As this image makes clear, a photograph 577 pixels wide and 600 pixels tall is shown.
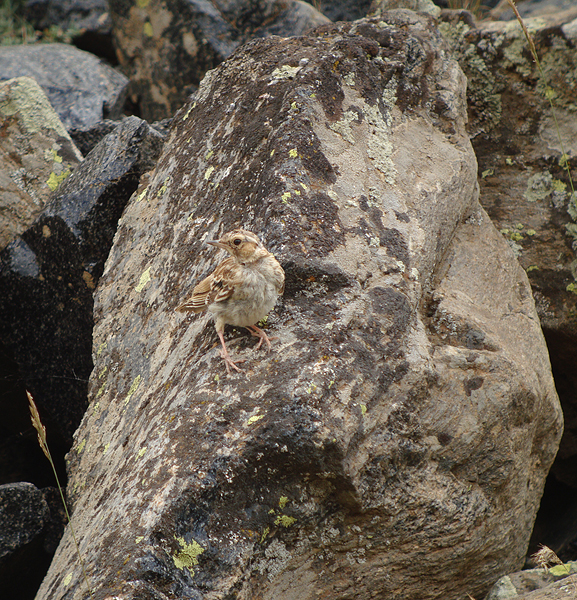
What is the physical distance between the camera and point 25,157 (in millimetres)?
7160

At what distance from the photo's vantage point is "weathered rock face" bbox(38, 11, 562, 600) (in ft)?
11.4

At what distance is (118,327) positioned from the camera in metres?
5.18

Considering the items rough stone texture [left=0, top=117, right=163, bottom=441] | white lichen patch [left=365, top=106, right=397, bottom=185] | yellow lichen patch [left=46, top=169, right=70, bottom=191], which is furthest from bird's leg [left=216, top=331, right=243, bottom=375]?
yellow lichen patch [left=46, top=169, right=70, bottom=191]

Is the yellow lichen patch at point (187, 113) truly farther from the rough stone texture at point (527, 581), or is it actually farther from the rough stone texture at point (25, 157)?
the rough stone texture at point (527, 581)

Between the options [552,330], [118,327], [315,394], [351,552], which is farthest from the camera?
[552,330]

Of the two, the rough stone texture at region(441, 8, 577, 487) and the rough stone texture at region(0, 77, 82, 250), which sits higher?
the rough stone texture at region(0, 77, 82, 250)

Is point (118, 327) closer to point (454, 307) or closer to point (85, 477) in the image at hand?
point (85, 477)

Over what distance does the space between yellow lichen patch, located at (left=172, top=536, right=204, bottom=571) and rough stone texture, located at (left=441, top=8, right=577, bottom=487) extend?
205 inches

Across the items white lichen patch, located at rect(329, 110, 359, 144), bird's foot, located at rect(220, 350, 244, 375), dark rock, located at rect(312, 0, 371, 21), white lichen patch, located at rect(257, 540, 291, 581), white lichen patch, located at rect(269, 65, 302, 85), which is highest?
white lichen patch, located at rect(269, 65, 302, 85)

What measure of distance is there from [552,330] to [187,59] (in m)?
7.43

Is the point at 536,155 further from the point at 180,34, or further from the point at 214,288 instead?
the point at 180,34

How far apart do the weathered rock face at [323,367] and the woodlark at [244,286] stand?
16cm

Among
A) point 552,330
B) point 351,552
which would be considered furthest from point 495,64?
point 351,552

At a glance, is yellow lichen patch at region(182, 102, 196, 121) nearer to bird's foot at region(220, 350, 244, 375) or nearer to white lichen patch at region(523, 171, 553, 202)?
bird's foot at region(220, 350, 244, 375)
